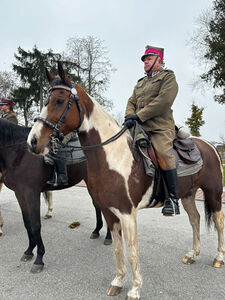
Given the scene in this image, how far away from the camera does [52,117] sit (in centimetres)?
211

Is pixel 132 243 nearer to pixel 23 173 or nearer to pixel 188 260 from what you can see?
pixel 188 260

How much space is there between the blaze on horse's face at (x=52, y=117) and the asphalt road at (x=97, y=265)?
1.73m

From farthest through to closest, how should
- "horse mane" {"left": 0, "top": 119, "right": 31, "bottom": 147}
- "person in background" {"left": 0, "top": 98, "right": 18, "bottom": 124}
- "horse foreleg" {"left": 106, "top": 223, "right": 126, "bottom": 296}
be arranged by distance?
"person in background" {"left": 0, "top": 98, "right": 18, "bottom": 124} → "horse mane" {"left": 0, "top": 119, "right": 31, "bottom": 147} → "horse foreleg" {"left": 106, "top": 223, "right": 126, "bottom": 296}

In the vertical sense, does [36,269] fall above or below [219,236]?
below

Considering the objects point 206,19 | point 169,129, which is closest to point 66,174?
point 169,129

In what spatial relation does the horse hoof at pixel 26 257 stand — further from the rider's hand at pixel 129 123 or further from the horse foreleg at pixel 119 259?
the rider's hand at pixel 129 123

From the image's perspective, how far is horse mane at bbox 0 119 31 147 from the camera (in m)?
3.41

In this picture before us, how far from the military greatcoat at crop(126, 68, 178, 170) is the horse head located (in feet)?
2.44

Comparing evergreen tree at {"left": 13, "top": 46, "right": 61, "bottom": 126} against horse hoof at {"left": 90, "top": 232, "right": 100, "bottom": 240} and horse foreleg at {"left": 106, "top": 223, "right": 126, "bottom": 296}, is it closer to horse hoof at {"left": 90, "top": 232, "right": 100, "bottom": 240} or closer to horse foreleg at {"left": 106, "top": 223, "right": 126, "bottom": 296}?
horse hoof at {"left": 90, "top": 232, "right": 100, "bottom": 240}

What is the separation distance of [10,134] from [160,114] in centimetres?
226

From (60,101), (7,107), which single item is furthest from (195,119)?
(60,101)

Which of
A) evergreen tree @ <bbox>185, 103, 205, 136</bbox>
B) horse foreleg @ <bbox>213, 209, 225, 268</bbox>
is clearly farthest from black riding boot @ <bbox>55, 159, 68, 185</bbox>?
evergreen tree @ <bbox>185, 103, 205, 136</bbox>

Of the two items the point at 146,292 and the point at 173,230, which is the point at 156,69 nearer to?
the point at 146,292

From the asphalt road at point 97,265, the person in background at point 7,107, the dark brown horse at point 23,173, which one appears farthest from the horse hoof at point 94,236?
the person in background at point 7,107
